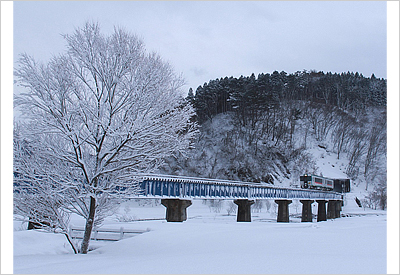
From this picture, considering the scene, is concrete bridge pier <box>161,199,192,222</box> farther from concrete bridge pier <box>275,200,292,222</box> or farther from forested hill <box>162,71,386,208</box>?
forested hill <box>162,71,386,208</box>

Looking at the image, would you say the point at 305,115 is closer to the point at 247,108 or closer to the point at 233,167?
the point at 247,108

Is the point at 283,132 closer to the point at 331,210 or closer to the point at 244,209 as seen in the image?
the point at 331,210

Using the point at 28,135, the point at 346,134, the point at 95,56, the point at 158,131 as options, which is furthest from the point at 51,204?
the point at 346,134

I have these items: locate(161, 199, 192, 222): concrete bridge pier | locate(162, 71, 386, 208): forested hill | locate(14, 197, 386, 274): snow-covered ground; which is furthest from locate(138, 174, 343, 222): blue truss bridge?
locate(162, 71, 386, 208): forested hill

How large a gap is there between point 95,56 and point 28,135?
292cm

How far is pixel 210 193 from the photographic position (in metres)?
24.2

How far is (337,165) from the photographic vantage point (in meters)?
74.9

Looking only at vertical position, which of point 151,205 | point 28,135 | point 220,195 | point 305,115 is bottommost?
point 151,205

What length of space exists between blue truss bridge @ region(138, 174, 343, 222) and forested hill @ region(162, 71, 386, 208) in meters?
27.1

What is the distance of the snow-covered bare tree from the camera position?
9469 mm

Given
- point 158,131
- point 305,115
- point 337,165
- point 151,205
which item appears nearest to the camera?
point 158,131

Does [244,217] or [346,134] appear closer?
[244,217]

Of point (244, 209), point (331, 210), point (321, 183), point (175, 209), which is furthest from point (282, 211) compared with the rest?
point (175, 209)

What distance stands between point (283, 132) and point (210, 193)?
195 feet
